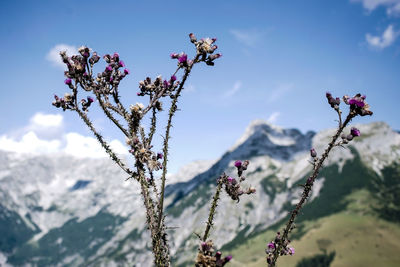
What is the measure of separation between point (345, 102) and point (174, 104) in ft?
9.92

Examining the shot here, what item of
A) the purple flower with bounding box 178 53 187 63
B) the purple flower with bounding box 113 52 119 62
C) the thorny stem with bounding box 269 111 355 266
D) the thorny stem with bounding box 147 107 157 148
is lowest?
the thorny stem with bounding box 269 111 355 266

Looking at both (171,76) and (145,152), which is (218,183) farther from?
(171,76)

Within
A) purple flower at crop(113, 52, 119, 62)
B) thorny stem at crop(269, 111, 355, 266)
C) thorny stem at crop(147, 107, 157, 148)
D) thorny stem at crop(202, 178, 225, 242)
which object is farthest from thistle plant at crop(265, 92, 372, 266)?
purple flower at crop(113, 52, 119, 62)

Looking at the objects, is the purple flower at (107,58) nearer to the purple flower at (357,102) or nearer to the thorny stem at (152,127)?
the thorny stem at (152,127)

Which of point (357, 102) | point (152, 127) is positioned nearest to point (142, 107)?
point (152, 127)

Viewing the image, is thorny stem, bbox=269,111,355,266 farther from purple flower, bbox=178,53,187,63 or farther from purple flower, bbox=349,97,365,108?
purple flower, bbox=178,53,187,63

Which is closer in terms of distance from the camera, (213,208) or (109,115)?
(213,208)

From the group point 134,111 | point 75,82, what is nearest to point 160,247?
point 134,111

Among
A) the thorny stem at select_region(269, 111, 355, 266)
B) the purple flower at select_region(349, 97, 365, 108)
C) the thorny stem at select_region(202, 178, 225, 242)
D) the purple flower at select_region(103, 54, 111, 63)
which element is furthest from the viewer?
the purple flower at select_region(103, 54, 111, 63)

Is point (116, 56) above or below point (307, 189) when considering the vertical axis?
above

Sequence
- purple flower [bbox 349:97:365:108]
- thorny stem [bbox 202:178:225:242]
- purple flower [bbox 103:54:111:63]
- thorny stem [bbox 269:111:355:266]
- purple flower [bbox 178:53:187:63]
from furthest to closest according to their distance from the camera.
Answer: purple flower [bbox 103:54:111:63] → purple flower [bbox 178:53:187:63] → purple flower [bbox 349:97:365:108] → thorny stem [bbox 269:111:355:266] → thorny stem [bbox 202:178:225:242]

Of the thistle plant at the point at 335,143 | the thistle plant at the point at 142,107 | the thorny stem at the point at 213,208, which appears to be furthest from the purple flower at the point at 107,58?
the thistle plant at the point at 335,143

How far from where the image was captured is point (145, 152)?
5.61m

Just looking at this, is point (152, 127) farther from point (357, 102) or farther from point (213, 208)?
point (357, 102)
